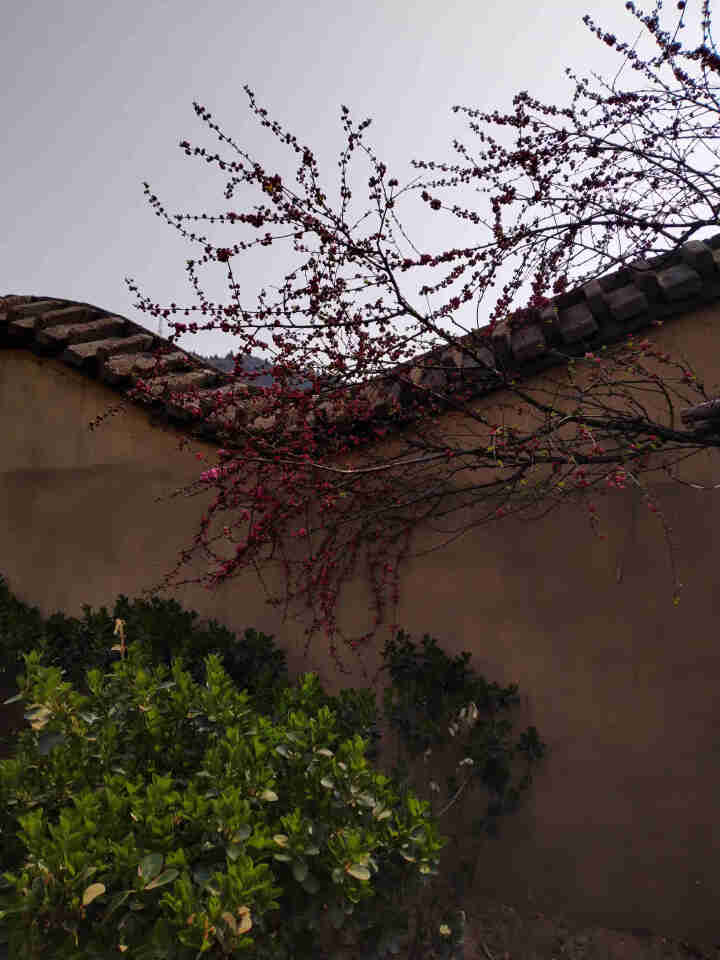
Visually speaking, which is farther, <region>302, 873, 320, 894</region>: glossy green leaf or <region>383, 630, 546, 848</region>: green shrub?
<region>383, 630, 546, 848</region>: green shrub

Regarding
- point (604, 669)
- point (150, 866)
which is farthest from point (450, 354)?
point (150, 866)

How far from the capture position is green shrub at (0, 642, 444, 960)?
1.96 meters

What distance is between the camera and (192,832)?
223 centimetres

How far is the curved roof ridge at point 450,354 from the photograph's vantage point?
362 centimetres

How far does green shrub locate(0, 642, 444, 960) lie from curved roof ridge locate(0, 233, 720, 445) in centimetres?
166

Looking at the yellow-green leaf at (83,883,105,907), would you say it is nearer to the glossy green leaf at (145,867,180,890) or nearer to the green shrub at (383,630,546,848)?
the glossy green leaf at (145,867,180,890)

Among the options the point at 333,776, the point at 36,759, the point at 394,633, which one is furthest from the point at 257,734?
the point at 394,633

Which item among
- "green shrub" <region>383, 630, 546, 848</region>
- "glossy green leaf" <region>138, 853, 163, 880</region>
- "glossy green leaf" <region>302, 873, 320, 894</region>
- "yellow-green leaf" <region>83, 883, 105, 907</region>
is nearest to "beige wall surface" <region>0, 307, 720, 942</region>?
→ "green shrub" <region>383, 630, 546, 848</region>

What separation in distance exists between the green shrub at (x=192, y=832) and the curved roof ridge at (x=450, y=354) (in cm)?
166

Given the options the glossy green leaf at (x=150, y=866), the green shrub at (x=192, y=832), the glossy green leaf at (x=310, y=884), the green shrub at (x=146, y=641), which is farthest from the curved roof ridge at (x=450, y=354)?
the glossy green leaf at (x=150, y=866)

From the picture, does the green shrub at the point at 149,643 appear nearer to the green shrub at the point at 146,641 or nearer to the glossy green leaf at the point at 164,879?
the green shrub at the point at 146,641

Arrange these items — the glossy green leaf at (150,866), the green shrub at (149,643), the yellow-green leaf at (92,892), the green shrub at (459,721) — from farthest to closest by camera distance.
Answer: the green shrub at (149,643), the green shrub at (459,721), the glossy green leaf at (150,866), the yellow-green leaf at (92,892)

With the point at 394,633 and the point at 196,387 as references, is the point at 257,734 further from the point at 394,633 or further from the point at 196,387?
the point at 196,387

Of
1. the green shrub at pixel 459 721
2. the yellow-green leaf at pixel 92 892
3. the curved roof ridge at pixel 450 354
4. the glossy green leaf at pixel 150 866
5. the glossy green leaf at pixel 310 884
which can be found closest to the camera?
the yellow-green leaf at pixel 92 892
